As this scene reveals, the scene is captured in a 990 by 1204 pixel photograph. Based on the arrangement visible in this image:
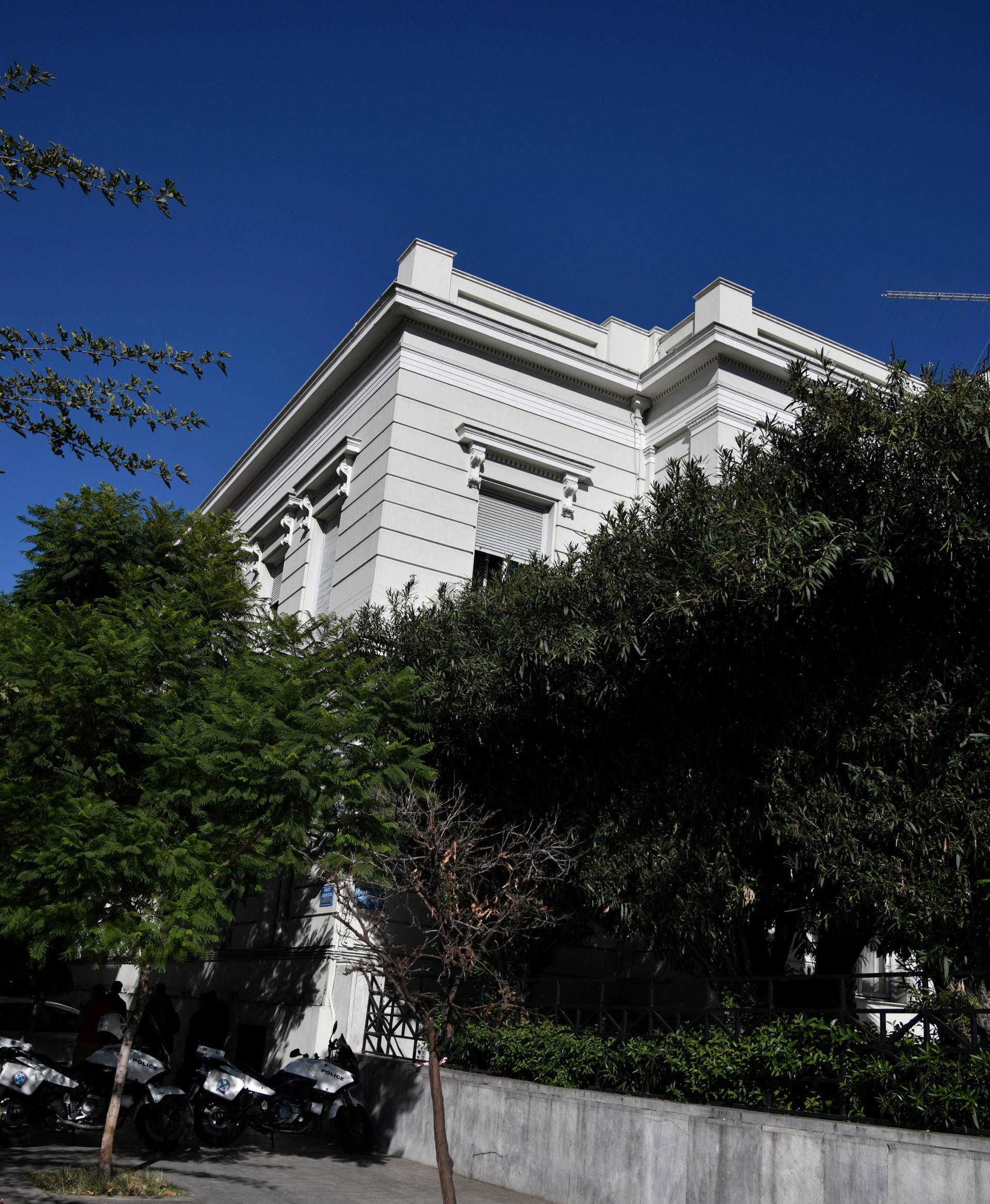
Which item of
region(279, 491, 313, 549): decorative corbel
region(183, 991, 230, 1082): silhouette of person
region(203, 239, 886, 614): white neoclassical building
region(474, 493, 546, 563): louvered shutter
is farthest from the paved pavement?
region(279, 491, 313, 549): decorative corbel

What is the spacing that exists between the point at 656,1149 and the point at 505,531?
11.4 m

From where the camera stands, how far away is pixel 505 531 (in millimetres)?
18656

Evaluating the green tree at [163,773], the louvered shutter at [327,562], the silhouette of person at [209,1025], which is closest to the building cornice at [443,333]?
the louvered shutter at [327,562]

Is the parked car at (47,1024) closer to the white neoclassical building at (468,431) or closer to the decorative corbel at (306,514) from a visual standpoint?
the white neoclassical building at (468,431)

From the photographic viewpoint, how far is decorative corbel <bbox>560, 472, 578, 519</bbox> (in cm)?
1900

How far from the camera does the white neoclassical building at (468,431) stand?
17.4 m

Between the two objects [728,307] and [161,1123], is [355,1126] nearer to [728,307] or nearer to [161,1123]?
[161,1123]

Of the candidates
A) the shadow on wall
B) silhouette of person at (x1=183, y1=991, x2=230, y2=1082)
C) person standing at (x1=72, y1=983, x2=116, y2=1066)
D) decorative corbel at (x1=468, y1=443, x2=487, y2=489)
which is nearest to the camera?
the shadow on wall

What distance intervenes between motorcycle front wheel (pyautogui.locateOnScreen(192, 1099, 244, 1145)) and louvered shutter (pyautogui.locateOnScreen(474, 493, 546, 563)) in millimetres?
9725

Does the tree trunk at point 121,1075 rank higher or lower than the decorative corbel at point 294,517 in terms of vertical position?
lower

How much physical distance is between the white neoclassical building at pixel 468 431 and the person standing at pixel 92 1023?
8.44 ft

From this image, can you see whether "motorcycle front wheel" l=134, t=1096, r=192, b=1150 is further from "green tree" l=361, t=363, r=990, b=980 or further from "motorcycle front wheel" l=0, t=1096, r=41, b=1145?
"green tree" l=361, t=363, r=990, b=980

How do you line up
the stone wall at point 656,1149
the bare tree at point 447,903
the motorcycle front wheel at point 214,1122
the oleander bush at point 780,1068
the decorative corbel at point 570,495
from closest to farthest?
the stone wall at point 656,1149, the oleander bush at point 780,1068, the bare tree at point 447,903, the motorcycle front wheel at point 214,1122, the decorative corbel at point 570,495

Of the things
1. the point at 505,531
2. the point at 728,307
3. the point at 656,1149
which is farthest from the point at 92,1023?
the point at 728,307
